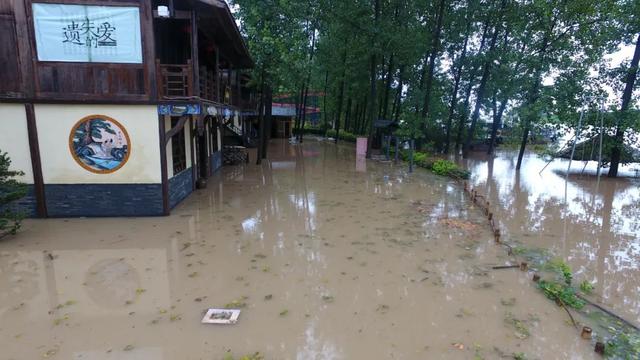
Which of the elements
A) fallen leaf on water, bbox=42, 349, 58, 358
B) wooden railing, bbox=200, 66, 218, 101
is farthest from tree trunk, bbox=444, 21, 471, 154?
fallen leaf on water, bbox=42, 349, 58, 358

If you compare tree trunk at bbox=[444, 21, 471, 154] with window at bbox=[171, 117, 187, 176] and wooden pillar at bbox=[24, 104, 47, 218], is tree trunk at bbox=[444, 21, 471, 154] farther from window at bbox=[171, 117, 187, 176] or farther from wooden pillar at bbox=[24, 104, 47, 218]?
wooden pillar at bbox=[24, 104, 47, 218]

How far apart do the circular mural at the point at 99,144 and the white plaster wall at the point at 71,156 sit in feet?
0.35

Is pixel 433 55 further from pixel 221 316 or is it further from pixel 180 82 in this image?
pixel 221 316

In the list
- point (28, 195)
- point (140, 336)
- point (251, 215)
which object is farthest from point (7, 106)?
point (140, 336)

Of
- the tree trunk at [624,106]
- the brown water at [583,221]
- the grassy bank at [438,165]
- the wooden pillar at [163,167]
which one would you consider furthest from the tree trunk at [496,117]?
the wooden pillar at [163,167]

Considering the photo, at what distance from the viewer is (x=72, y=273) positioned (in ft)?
21.7

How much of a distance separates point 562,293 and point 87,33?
11.5 m

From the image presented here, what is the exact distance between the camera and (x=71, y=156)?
380 inches

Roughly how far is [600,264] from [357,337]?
5.97 metres

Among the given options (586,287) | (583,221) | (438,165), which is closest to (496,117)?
(438,165)

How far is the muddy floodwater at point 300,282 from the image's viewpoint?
474cm

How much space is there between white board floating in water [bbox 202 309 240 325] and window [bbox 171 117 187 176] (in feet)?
22.8

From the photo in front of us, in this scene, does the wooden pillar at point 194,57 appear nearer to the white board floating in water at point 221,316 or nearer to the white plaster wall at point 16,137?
the white plaster wall at point 16,137

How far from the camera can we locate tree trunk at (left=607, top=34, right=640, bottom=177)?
17.8 metres
